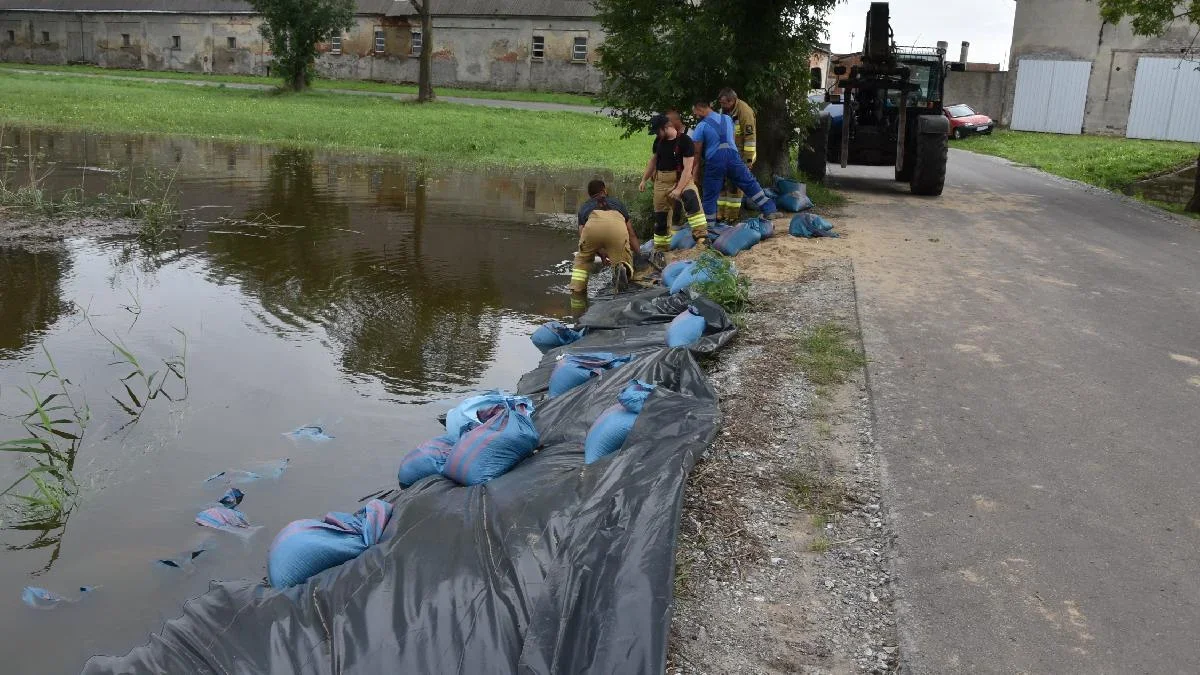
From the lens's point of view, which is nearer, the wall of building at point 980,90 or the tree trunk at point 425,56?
the tree trunk at point 425,56

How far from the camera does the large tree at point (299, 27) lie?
107 feet

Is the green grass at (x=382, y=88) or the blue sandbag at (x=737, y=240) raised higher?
the green grass at (x=382, y=88)

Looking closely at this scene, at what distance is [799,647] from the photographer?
3369 millimetres

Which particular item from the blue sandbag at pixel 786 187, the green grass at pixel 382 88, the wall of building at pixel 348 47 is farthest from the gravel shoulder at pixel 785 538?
the wall of building at pixel 348 47

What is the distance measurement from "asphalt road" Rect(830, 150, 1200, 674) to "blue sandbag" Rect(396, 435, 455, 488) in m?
2.18

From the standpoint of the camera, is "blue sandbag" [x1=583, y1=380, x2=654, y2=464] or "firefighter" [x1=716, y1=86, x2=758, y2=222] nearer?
"blue sandbag" [x1=583, y1=380, x2=654, y2=464]

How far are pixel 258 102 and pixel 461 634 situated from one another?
29165mm

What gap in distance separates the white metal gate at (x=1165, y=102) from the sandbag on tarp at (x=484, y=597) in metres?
32.9

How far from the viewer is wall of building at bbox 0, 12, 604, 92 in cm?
4316

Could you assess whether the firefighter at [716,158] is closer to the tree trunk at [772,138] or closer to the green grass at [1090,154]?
the tree trunk at [772,138]

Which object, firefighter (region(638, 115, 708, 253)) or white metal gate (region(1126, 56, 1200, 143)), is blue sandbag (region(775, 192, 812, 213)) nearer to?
firefighter (region(638, 115, 708, 253))

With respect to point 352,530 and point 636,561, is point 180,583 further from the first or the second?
point 636,561

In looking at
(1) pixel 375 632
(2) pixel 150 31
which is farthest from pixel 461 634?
(2) pixel 150 31

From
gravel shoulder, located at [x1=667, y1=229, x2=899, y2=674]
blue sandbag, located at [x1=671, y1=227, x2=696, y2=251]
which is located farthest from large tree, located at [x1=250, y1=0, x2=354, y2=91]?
gravel shoulder, located at [x1=667, y1=229, x2=899, y2=674]
